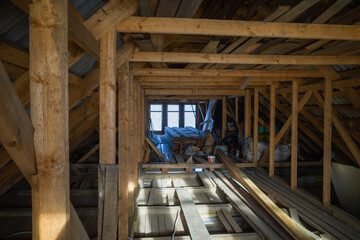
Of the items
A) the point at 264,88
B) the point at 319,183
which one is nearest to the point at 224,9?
the point at 264,88

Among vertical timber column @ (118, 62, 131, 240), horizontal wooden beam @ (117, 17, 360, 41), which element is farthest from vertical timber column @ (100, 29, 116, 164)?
vertical timber column @ (118, 62, 131, 240)

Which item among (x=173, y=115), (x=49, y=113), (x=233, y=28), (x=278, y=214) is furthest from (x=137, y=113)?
(x=173, y=115)

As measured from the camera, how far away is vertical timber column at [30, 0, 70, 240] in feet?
2.98

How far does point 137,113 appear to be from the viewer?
4660 millimetres

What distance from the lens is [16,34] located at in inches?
67.0

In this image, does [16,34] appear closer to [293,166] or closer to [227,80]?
[227,80]

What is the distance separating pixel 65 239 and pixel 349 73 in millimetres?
4826

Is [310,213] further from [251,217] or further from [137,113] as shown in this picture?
[137,113]

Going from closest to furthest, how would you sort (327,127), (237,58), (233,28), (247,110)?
1. (233,28)
2. (237,58)
3. (327,127)
4. (247,110)

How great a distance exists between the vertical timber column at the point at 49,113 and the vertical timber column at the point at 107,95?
880 mm

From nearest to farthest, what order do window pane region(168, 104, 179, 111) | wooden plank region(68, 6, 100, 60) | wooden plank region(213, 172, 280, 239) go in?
wooden plank region(68, 6, 100, 60), wooden plank region(213, 172, 280, 239), window pane region(168, 104, 179, 111)

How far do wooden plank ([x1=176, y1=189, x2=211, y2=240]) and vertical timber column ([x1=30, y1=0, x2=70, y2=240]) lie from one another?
2.36m

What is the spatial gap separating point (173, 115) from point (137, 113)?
880 centimetres

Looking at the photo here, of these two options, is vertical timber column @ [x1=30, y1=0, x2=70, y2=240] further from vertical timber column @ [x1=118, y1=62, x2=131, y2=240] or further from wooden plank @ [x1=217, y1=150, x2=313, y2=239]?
wooden plank @ [x1=217, y1=150, x2=313, y2=239]
